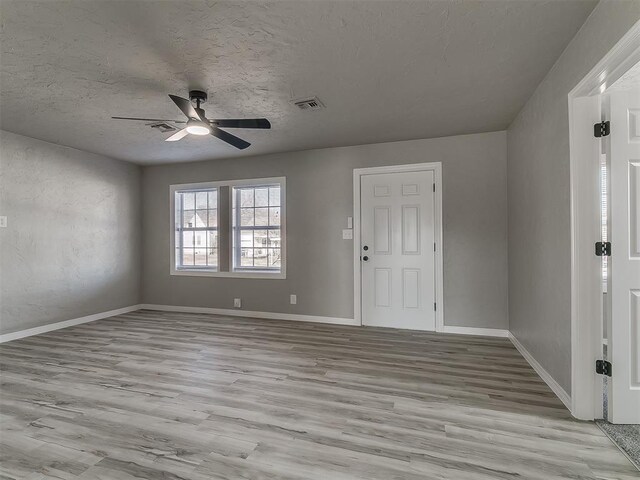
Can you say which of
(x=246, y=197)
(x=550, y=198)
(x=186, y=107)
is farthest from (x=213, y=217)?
(x=550, y=198)

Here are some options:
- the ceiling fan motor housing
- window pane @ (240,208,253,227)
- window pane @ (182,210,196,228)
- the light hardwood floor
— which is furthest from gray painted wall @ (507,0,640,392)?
window pane @ (182,210,196,228)

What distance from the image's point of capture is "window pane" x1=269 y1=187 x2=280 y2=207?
16.0ft

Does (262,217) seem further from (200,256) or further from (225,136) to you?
(225,136)

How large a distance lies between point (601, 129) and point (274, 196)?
12.7ft

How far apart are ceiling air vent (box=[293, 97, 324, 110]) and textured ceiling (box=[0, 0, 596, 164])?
7cm

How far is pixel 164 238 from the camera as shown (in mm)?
5473

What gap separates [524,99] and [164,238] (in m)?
5.46

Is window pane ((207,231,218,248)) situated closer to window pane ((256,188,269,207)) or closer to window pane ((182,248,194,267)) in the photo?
window pane ((182,248,194,267))

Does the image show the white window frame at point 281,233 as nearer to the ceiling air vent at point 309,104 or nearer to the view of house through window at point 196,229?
the view of house through window at point 196,229

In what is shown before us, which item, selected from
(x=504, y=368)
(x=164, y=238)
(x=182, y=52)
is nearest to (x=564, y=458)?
(x=504, y=368)

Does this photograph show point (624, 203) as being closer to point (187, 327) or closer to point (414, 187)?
point (414, 187)

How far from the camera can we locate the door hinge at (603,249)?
192 centimetres

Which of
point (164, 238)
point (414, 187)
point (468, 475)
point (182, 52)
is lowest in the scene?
point (468, 475)

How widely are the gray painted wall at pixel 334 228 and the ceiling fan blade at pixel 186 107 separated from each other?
2.23m
